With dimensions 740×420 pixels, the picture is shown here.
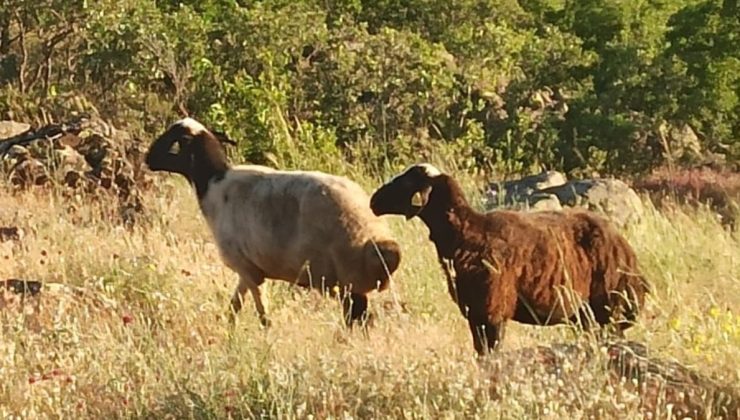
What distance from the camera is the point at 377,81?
2358cm

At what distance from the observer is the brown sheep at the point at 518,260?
24.5 feet

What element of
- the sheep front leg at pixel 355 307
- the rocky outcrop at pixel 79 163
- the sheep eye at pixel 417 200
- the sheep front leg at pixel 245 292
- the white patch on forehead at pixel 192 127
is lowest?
the rocky outcrop at pixel 79 163

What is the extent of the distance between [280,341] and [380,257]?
6.11 ft

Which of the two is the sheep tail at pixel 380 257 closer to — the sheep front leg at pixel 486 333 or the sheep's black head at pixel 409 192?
the sheep's black head at pixel 409 192

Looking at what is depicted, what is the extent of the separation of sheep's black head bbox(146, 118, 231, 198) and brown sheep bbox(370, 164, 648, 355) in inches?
88.9

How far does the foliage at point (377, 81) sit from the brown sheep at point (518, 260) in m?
12.1

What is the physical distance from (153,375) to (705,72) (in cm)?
2246

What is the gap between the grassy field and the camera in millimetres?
5520

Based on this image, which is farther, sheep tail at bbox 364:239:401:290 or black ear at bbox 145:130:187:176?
black ear at bbox 145:130:187:176

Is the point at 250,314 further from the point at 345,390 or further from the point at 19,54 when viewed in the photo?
the point at 19,54

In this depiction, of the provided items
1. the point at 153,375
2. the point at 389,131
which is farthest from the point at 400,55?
the point at 153,375

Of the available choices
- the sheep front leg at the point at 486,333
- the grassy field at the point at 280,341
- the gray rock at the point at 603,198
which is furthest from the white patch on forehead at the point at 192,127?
the gray rock at the point at 603,198

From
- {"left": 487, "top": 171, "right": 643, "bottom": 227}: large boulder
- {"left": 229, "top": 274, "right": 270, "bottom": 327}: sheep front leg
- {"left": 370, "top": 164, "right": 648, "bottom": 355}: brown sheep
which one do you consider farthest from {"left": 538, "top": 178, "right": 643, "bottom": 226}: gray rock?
{"left": 370, "top": 164, "right": 648, "bottom": 355}: brown sheep

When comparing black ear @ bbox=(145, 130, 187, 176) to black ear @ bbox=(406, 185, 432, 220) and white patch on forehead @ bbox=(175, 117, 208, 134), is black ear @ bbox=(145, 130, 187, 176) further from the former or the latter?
black ear @ bbox=(406, 185, 432, 220)
